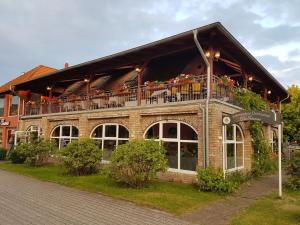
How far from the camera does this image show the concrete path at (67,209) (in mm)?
6242

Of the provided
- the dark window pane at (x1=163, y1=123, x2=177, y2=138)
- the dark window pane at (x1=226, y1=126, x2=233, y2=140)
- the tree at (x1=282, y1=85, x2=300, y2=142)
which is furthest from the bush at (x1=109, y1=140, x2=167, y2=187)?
the tree at (x1=282, y1=85, x2=300, y2=142)

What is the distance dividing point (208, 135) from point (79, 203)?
4.98m

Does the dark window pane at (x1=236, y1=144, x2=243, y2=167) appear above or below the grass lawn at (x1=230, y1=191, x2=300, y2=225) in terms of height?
above

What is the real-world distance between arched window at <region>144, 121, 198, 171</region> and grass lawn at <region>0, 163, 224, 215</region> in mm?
881

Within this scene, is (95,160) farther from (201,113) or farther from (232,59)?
(232,59)

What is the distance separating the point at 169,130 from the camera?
11648 mm

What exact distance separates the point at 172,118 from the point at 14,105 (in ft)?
61.1

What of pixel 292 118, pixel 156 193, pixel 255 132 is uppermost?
pixel 292 118

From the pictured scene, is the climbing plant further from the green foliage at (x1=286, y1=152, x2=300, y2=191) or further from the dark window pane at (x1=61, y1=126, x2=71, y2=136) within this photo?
the dark window pane at (x1=61, y1=126, x2=71, y2=136)

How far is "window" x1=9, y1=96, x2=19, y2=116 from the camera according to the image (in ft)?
80.1

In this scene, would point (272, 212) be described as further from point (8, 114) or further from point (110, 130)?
point (8, 114)

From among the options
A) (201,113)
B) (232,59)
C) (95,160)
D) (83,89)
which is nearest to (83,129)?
(95,160)

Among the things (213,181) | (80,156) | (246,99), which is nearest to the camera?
(213,181)

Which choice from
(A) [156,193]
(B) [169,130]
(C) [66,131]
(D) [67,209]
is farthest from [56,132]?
(D) [67,209]
